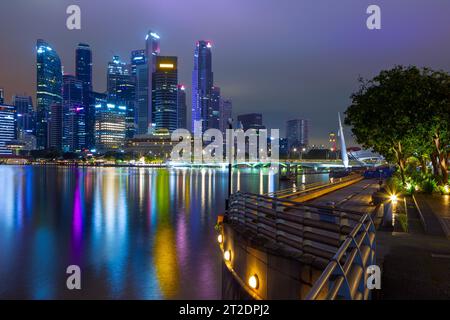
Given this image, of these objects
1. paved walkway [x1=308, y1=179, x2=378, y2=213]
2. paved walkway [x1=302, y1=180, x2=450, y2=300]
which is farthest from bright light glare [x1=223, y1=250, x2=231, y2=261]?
paved walkway [x1=308, y1=179, x2=378, y2=213]

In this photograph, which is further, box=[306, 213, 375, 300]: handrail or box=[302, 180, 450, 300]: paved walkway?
box=[302, 180, 450, 300]: paved walkway

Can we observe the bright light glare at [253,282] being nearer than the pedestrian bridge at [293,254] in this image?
No

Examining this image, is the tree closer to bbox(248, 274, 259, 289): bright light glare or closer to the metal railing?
the metal railing

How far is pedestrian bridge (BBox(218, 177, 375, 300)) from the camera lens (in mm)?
6211

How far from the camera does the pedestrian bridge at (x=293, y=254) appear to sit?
6.21m

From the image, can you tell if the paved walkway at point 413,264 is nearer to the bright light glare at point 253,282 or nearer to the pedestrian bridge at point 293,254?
the pedestrian bridge at point 293,254

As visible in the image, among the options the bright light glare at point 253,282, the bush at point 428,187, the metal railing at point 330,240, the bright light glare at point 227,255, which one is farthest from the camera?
the bush at point 428,187

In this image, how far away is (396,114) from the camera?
98.4 feet

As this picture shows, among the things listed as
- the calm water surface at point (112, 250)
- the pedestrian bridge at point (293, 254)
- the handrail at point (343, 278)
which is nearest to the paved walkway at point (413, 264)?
the pedestrian bridge at point (293, 254)
